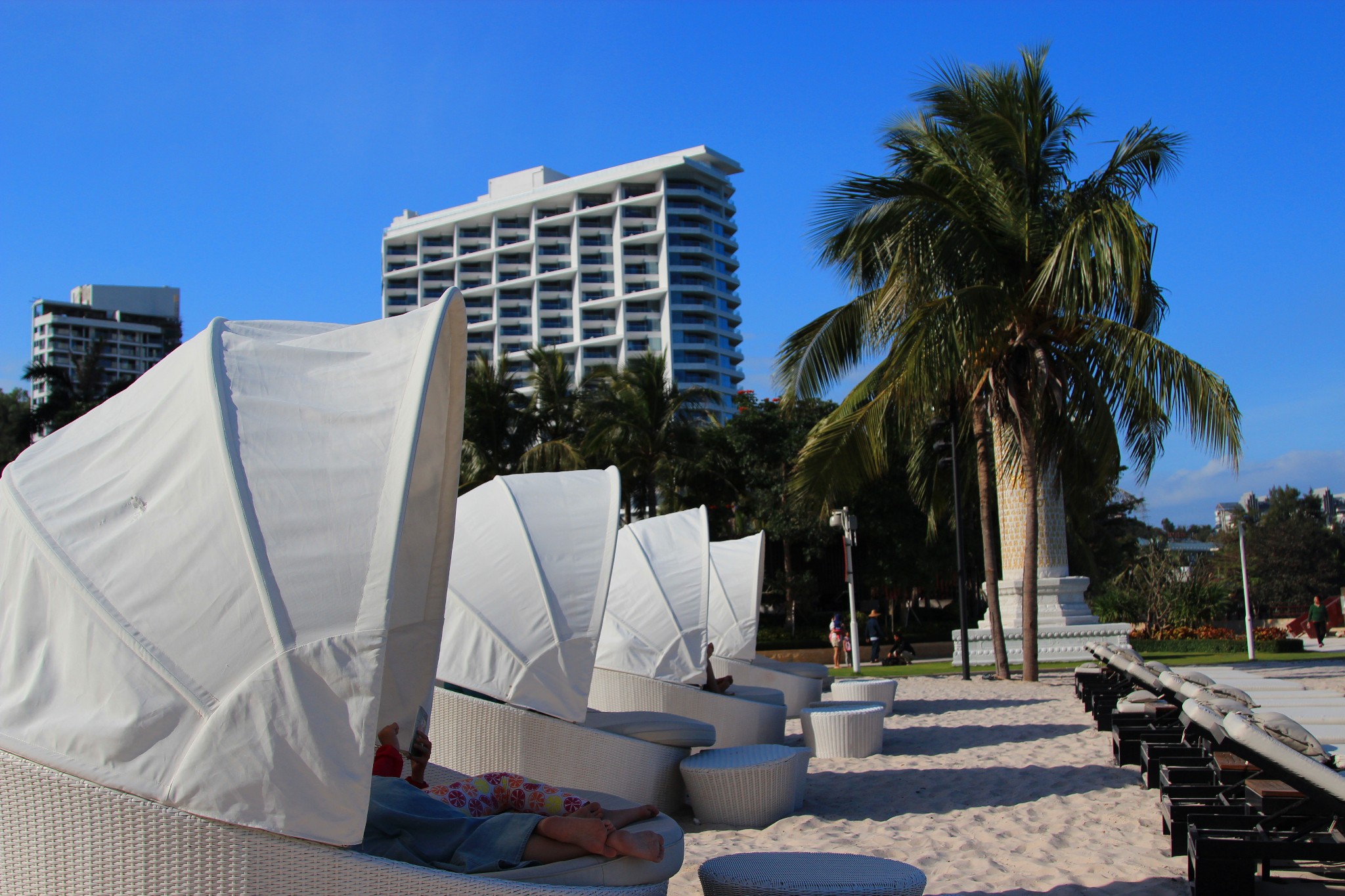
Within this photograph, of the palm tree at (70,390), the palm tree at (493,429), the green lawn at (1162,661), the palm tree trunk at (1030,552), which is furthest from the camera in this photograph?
the palm tree at (70,390)

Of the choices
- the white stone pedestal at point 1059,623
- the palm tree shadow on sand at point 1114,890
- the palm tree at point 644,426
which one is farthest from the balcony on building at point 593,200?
the palm tree shadow on sand at point 1114,890

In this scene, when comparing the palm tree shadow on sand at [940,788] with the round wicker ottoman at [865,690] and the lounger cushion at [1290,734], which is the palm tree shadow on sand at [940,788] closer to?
the lounger cushion at [1290,734]

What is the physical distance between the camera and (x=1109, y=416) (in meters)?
14.1

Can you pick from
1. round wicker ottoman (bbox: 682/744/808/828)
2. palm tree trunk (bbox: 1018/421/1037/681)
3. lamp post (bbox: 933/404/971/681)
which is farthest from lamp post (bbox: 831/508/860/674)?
round wicker ottoman (bbox: 682/744/808/828)

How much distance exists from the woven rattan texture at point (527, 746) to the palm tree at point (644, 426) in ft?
72.1

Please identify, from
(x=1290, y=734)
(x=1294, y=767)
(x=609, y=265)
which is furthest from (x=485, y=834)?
(x=609, y=265)

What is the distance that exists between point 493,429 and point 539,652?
23903 mm

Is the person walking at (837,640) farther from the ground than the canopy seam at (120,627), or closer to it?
closer to it

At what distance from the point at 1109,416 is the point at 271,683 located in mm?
13216

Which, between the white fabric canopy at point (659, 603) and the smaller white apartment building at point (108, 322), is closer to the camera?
the white fabric canopy at point (659, 603)

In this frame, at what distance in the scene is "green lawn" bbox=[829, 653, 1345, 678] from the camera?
60.7ft

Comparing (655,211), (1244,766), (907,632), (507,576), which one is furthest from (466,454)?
(655,211)

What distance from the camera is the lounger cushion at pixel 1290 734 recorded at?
4.66m

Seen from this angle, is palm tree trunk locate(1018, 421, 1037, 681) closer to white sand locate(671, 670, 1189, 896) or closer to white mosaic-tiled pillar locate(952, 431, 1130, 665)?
white mosaic-tiled pillar locate(952, 431, 1130, 665)
